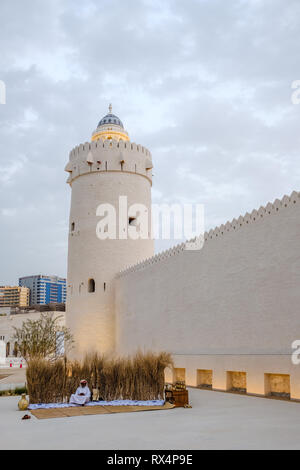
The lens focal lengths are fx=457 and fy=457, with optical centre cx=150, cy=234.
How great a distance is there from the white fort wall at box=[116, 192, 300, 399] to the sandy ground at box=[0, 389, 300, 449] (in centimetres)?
174

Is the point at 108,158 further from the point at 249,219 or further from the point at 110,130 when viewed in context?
the point at 249,219

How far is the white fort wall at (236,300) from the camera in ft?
33.4

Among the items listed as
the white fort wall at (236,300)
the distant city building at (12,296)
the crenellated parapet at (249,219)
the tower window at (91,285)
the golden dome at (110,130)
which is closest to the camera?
the white fort wall at (236,300)

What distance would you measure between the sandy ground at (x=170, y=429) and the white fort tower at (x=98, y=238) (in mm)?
10905

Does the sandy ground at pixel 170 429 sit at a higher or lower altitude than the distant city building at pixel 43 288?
lower

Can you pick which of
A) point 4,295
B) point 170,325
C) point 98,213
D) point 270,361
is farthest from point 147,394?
point 4,295

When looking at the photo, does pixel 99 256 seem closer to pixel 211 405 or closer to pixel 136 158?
pixel 136 158

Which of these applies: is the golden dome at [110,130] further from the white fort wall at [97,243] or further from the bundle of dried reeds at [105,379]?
the bundle of dried reeds at [105,379]

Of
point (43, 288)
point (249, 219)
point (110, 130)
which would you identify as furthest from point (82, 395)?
point (43, 288)

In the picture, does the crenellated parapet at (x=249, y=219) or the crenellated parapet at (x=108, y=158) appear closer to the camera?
the crenellated parapet at (x=249, y=219)

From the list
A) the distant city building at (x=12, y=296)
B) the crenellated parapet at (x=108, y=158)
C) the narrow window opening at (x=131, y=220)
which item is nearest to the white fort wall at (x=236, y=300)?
the narrow window opening at (x=131, y=220)

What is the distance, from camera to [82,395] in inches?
371

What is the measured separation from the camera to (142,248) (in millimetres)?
20953

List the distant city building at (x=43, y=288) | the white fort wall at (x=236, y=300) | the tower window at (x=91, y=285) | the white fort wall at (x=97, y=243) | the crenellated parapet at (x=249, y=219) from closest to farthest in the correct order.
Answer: the white fort wall at (x=236, y=300) < the crenellated parapet at (x=249, y=219) < the white fort wall at (x=97, y=243) < the tower window at (x=91, y=285) < the distant city building at (x=43, y=288)
